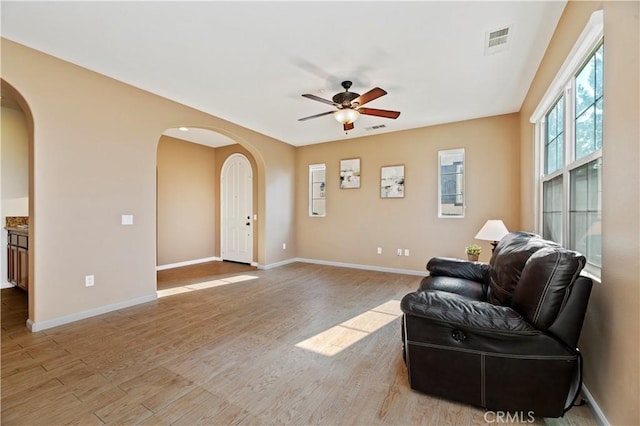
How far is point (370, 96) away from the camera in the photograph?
9.89ft

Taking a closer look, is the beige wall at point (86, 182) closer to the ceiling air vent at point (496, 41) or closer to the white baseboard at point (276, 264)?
the white baseboard at point (276, 264)

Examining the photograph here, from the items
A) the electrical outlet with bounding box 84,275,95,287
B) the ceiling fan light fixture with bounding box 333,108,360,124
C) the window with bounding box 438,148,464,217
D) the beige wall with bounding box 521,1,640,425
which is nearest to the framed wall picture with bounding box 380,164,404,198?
the window with bounding box 438,148,464,217

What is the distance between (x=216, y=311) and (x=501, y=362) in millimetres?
2942

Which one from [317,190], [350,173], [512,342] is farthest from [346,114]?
[317,190]

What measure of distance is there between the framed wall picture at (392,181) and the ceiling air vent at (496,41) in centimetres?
276

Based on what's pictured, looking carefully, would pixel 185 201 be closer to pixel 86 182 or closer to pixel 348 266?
pixel 86 182

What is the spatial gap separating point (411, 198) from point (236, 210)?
13.2ft

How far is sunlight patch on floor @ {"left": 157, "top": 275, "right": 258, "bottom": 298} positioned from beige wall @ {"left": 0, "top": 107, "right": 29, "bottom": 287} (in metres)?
2.51

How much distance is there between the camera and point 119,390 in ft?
6.12

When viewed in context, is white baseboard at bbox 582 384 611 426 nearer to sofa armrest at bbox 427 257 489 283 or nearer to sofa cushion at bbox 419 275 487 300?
sofa cushion at bbox 419 275 487 300

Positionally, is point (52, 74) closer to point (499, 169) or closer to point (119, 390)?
point (119, 390)

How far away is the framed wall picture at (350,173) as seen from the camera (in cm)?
590

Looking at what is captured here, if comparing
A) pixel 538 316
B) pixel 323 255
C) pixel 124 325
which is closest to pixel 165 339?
pixel 124 325

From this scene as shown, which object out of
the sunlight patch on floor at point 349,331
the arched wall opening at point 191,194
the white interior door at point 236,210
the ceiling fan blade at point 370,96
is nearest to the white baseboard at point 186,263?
the arched wall opening at point 191,194
